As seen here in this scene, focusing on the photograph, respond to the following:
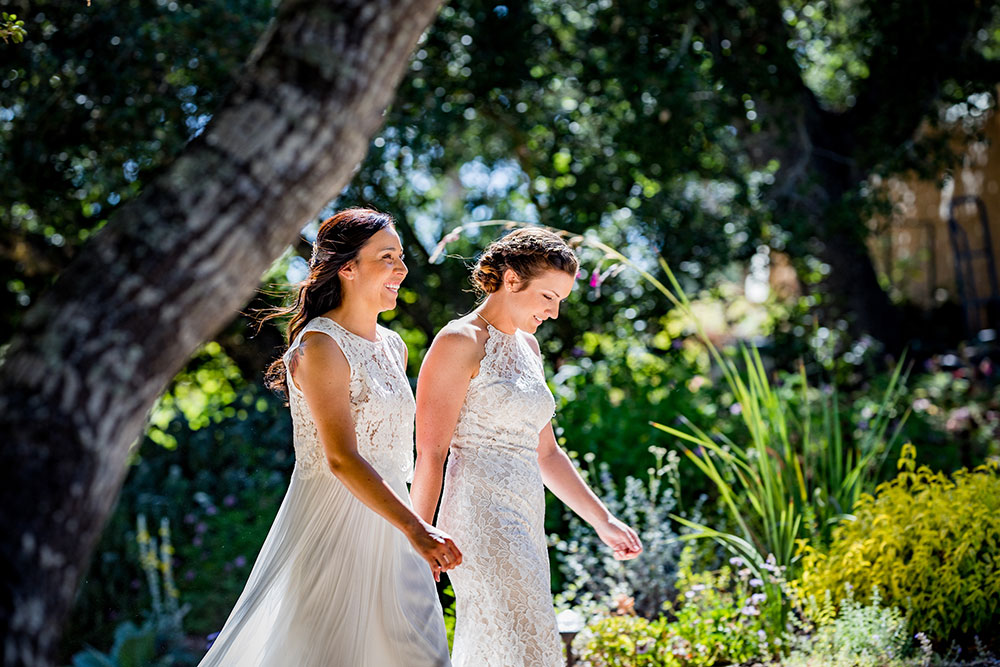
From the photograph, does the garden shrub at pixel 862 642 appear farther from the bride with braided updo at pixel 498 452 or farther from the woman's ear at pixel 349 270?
the woman's ear at pixel 349 270

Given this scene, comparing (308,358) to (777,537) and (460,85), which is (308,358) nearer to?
(777,537)

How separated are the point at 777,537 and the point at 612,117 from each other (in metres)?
4.30

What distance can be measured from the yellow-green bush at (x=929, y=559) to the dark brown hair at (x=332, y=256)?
2554mm

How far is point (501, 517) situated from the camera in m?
3.36

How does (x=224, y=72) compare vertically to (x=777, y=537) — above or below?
above

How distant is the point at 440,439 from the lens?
3322 mm

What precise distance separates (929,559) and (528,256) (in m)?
2.29

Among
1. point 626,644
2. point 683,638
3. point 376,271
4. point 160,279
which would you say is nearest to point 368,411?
point 376,271

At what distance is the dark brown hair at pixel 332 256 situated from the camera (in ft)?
10.7

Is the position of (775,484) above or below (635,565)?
above

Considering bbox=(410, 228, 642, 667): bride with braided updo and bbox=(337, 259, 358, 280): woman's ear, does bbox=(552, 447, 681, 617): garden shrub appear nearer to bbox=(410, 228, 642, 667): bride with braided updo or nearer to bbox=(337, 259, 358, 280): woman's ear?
bbox=(410, 228, 642, 667): bride with braided updo

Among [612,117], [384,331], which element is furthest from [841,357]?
[384,331]

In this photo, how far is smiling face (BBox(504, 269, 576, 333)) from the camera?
3.49 metres

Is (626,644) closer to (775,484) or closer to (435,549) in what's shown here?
(775,484)
